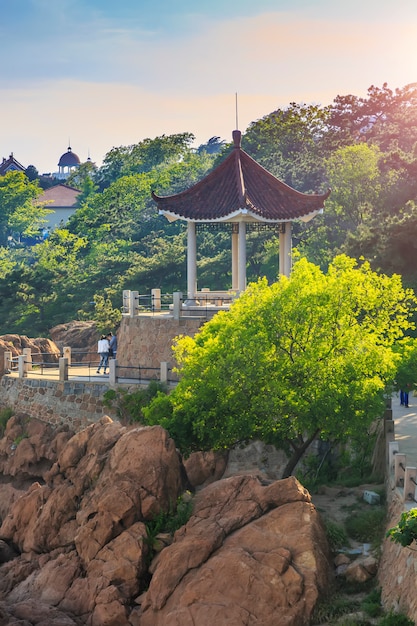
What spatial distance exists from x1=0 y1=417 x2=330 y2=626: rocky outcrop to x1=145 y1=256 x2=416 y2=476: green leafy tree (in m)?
1.84

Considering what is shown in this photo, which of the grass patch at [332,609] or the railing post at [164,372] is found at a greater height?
the railing post at [164,372]

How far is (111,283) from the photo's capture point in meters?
68.6

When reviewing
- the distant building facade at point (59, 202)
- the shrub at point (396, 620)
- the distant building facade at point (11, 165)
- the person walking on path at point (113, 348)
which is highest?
the distant building facade at point (11, 165)

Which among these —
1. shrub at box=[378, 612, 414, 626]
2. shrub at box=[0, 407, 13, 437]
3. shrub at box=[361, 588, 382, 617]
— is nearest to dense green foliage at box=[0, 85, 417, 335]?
shrub at box=[0, 407, 13, 437]

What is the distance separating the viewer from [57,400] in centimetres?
4247

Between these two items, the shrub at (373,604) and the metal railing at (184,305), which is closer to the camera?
the shrub at (373,604)

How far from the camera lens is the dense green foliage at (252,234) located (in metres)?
56.3

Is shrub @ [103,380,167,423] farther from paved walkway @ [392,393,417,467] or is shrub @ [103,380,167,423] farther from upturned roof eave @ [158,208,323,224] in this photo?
paved walkway @ [392,393,417,467]

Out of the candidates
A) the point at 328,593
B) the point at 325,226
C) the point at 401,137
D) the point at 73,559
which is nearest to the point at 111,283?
the point at 325,226

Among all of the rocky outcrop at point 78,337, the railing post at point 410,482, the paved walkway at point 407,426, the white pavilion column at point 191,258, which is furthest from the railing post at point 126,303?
the railing post at point 410,482

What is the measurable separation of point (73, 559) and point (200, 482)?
5684mm

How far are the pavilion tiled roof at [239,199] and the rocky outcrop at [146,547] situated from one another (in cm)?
1127

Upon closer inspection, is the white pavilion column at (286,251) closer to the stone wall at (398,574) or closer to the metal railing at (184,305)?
the metal railing at (184,305)

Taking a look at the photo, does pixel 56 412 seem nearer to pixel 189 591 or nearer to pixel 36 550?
pixel 36 550
